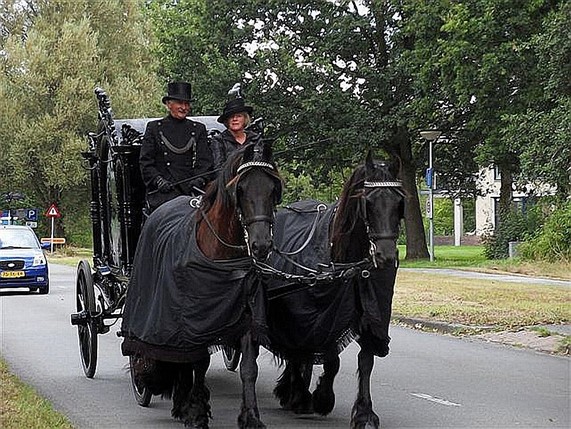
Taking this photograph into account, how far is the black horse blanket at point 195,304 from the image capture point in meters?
8.48

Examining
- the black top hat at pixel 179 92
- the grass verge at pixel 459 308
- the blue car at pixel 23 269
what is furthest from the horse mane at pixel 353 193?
the blue car at pixel 23 269

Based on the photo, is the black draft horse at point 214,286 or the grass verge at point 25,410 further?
the grass verge at point 25,410

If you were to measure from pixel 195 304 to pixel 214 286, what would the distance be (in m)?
0.20

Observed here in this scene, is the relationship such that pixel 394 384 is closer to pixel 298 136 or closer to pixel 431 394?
pixel 431 394

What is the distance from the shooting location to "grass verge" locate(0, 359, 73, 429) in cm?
887

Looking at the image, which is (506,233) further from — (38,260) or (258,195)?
(258,195)

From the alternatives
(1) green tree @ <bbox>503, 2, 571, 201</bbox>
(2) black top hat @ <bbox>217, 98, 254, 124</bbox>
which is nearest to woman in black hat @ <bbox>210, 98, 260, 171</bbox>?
(2) black top hat @ <bbox>217, 98, 254, 124</bbox>

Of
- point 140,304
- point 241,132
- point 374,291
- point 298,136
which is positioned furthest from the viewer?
point 298,136

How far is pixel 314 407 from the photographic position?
987cm

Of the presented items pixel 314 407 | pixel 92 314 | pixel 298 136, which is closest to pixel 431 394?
pixel 314 407

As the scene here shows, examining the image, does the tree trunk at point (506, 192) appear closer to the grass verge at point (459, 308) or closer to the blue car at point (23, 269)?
the grass verge at point (459, 308)

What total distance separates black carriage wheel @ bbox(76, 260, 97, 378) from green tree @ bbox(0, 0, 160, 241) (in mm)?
44873

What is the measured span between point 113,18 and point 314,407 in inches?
2125

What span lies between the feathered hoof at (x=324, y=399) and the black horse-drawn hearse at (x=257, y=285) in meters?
0.01
